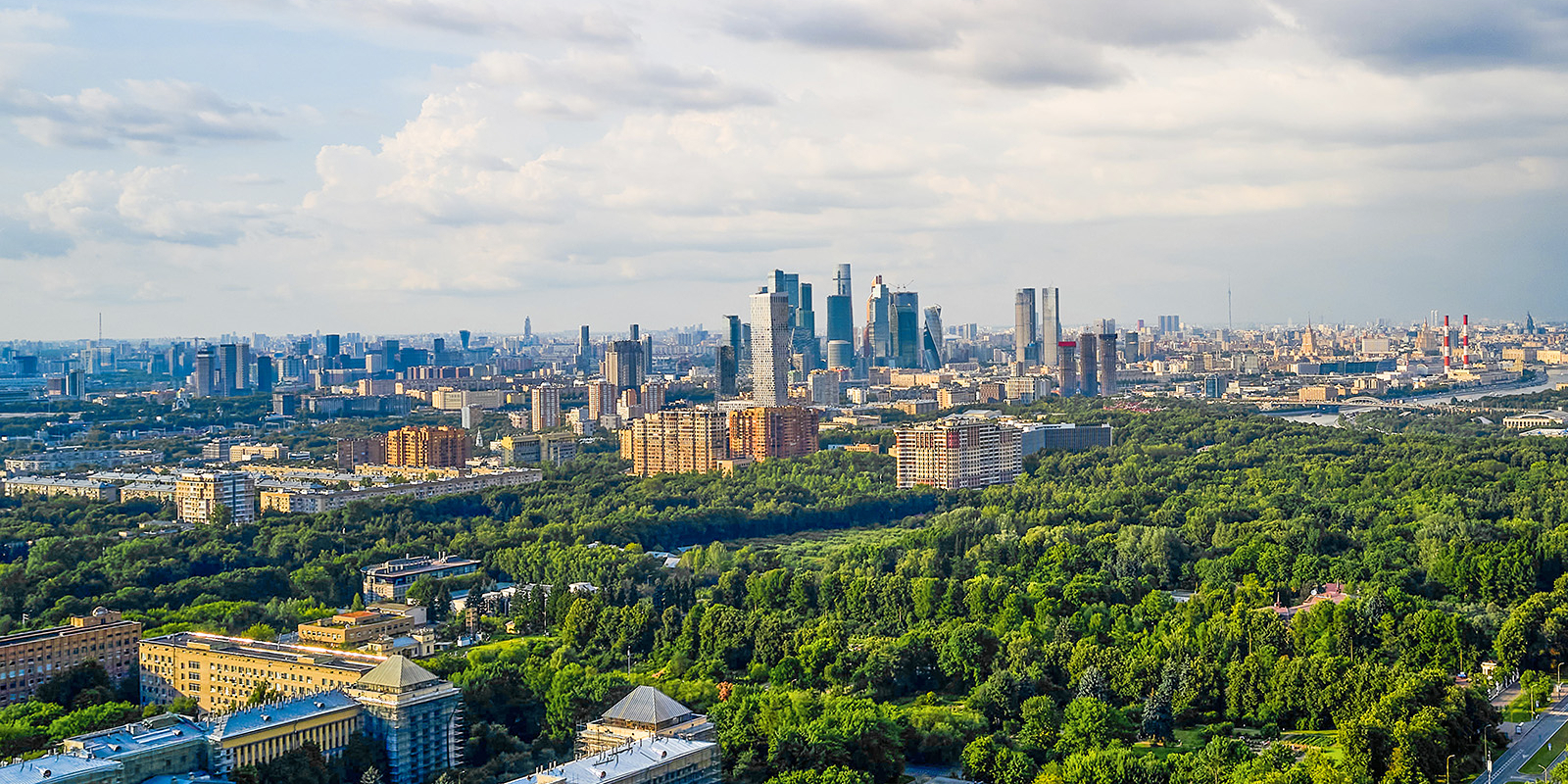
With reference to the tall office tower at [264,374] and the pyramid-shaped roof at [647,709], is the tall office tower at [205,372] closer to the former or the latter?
the tall office tower at [264,374]

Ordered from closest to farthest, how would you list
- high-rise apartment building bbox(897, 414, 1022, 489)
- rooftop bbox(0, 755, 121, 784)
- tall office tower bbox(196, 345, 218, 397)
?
rooftop bbox(0, 755, 121, 784) → high-rise apartment building bbox(897, 414, 1022, 489) → tall office tower bbox(196, 345, 218, 397)

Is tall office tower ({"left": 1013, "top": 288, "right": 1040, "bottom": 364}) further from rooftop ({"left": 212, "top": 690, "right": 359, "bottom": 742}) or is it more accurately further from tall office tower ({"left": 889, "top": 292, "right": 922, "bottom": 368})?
rooftop ({"left": 212, "top": 690, "right": 359, "bottom": 742})

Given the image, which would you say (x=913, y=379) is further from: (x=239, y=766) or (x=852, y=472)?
(x=239, y=766)

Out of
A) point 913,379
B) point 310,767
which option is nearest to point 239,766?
point 310,767

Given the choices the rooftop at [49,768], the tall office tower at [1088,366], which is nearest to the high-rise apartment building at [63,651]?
the rooftop at [49,768]

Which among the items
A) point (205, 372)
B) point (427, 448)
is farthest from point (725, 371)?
point (427, 448)

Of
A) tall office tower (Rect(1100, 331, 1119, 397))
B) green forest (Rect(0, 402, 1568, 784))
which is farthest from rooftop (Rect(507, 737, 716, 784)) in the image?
tall office tower (Rect(1100, 331, 1119, 397))

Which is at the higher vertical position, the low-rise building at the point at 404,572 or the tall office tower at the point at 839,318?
the tall office tower at the point at 839,318
